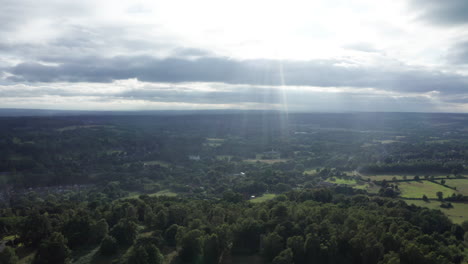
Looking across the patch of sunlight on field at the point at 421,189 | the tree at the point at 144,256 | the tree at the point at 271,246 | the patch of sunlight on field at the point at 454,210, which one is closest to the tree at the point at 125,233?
the tree at the point at 144,256

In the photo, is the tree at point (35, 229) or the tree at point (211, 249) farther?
the tree at point (35, 229)

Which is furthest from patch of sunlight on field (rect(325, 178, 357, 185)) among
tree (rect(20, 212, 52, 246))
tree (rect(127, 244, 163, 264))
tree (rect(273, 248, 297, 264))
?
tree (rect(20, 212, 52, 246))

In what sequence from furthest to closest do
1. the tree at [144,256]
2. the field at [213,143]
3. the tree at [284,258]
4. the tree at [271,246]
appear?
the field at [213,143] → the tree at [271,246] → the tree at [284,258] → the tree at [144,256]

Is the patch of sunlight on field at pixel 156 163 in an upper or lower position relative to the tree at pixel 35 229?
lower

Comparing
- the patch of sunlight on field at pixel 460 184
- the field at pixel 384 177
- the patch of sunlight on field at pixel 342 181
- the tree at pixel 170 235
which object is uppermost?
the tree at pixel 170 235

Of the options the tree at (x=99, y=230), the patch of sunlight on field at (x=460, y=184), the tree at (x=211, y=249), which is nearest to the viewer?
the tree at (x=211, y=249)

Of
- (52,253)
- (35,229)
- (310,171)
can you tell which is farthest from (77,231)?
(310,171)

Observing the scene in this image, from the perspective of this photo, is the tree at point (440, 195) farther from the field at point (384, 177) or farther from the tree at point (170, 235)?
the tree at point (170, 235)
